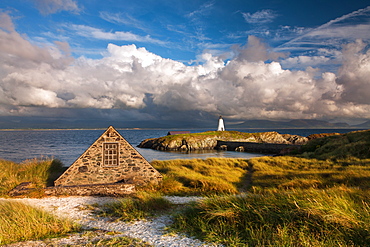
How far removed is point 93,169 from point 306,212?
14.5m

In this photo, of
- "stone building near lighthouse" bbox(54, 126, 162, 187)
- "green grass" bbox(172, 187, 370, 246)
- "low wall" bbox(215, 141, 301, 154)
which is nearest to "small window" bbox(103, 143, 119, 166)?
"stone building near lighthouse" bbox(54, 126, 162, 187)

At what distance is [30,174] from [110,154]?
7228mm

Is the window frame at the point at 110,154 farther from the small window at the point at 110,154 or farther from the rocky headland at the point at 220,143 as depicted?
the rocky headland at the point at 220,143

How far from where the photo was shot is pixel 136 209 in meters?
9.92

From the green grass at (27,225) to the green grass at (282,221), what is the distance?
158 inches

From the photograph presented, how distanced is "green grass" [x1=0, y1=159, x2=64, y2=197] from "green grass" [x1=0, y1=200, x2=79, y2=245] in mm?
8460

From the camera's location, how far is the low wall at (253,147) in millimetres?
64625

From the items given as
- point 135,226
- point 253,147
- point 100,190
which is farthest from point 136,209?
point 253,147

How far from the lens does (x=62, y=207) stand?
1166 centimetres

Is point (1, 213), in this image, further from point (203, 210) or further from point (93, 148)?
point (93, 148)

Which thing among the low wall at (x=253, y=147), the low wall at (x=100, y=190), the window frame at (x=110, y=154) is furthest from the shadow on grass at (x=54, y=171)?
the low wall at (x=253, y=147)

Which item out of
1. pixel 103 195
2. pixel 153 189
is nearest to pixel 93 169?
pixel 103 195

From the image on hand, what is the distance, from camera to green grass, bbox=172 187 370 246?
6293 millimetres

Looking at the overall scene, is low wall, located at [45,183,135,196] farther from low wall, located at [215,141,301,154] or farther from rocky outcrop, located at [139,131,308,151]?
rocky outcrop, located at [139,131,308,151]
